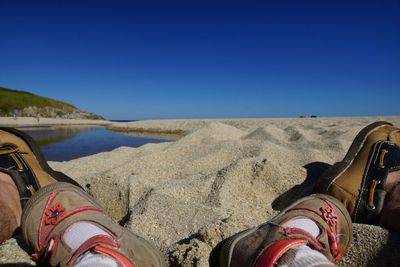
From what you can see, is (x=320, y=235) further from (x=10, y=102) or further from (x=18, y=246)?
(x=10, y=102)

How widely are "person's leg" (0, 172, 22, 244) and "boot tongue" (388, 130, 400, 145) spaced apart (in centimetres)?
189

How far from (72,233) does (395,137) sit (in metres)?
1.71

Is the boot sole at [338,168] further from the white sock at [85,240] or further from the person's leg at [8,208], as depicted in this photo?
the person's leg at [8,208]

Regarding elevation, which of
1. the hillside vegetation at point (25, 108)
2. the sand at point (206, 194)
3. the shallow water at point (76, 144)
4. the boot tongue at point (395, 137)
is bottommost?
the shallow water at point (76, 144)

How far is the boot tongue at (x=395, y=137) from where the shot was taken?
1641 mm

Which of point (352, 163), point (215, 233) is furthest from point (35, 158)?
point (352, 163)

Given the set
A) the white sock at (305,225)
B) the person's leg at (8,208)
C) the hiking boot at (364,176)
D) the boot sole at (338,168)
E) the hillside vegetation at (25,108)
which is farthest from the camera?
the hillside vegetation at (25,108)

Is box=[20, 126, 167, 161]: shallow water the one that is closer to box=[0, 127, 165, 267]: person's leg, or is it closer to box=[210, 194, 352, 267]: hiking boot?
box=[0, 127, 165, 267]: person's leg

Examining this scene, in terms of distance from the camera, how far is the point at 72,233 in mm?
1043

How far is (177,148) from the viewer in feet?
9.45

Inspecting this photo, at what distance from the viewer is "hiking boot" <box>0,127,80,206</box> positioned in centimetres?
138

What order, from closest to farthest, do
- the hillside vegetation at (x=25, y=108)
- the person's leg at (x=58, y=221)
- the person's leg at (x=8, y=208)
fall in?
the person's leg at (x=58, y=221) < the person's leg at (x=8, y=208) < the hillside vegetation at (x=25, y=108)

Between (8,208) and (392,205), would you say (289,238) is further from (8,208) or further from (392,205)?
(8,208)

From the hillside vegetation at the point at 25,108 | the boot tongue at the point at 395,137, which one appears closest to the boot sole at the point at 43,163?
the boot tongue at the point at 395,137
